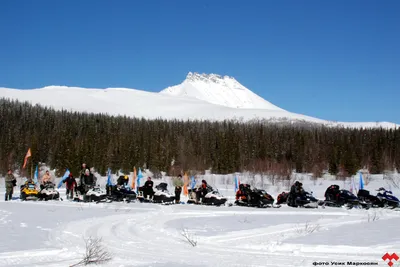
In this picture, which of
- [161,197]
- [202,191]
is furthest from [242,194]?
[161,197]

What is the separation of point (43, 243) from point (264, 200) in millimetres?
14681

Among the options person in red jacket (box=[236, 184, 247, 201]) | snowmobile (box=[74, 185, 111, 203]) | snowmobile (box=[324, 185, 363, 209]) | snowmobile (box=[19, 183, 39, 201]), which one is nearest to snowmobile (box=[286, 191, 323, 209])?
snowmobile (box=[324, 185, 363, 209])

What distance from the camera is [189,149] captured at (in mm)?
82500

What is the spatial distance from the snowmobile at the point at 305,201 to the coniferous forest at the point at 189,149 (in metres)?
42.8

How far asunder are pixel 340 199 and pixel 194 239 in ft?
45.7

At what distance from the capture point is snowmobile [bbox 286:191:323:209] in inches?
902

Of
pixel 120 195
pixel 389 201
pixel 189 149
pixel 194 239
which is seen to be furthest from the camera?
pixel 189 149

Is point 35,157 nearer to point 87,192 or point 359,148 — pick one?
point 87,192

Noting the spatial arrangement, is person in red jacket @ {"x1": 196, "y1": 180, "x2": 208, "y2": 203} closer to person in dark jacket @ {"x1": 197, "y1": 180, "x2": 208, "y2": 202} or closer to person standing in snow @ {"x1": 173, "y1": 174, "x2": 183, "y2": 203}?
person in dark jacket @ {"x1": 197, "y1": 180, "x2": 208, "y2": 202}

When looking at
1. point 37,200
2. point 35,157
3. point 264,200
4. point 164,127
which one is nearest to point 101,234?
point 264,200

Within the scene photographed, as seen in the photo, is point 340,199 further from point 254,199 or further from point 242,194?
point 242,194

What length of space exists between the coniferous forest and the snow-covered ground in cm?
5162

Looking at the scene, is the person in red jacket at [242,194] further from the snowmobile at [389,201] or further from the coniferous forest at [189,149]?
the coniferous forest at [189,149]

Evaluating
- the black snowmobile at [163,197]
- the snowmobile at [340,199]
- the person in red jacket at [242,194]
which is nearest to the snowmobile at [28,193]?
the black snowmobile at [163,197]
